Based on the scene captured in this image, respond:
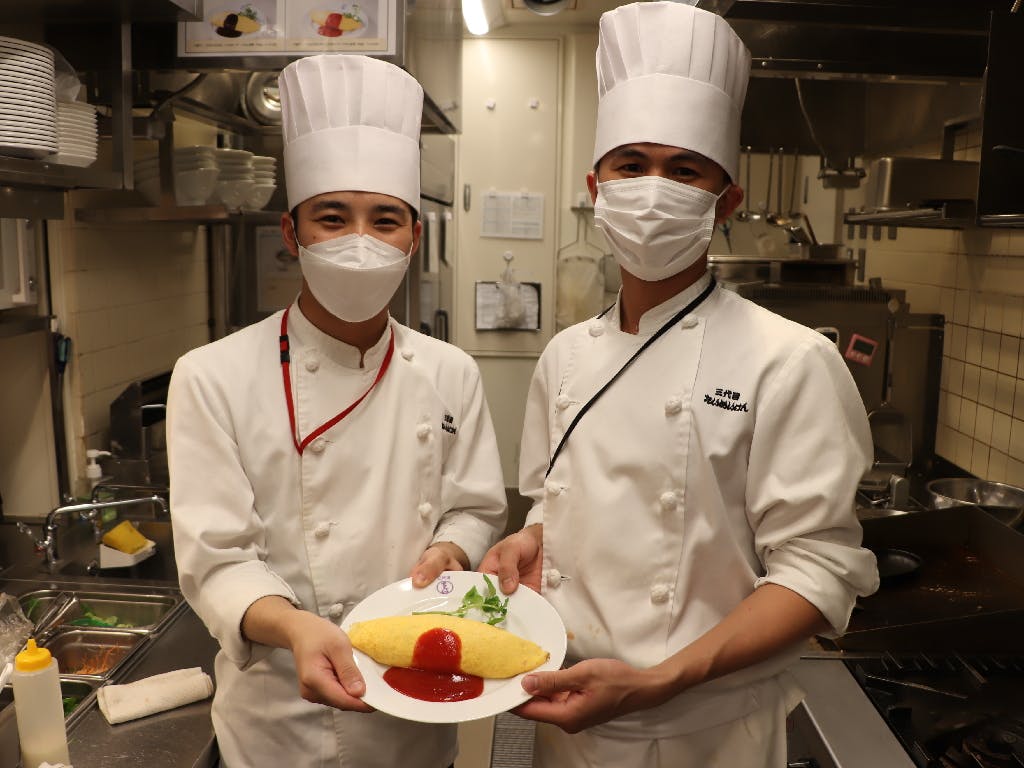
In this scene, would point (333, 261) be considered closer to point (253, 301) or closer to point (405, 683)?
point (405, 683)

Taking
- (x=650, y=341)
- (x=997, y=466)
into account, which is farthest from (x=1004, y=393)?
(x=650, y=341)

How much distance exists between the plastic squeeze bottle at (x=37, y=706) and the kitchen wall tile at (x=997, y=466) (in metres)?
2.79

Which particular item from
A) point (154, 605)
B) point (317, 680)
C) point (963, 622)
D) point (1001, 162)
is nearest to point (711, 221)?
point (317, 680)

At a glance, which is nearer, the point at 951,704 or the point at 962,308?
the point at 951,704

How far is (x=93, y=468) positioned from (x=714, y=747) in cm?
226

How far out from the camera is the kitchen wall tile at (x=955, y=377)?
10.4 ft

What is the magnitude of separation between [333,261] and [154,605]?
1.28 metres

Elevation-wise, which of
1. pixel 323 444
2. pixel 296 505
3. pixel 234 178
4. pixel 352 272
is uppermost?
pixel 234 178

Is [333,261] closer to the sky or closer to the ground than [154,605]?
closer to the sky

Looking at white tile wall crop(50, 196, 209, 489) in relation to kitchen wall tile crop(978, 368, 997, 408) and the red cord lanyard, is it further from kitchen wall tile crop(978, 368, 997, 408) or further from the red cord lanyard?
kitchen wall tile crop(978, 368, 997, 408)

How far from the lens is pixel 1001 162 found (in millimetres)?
2002

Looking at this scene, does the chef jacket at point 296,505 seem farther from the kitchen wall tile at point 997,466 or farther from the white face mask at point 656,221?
the kitchen wall tile at point 997,466

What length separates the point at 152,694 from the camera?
1.74 m

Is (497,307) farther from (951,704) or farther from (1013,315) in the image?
(951,704)
